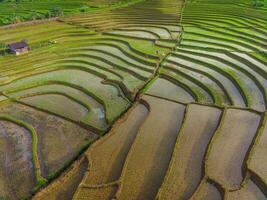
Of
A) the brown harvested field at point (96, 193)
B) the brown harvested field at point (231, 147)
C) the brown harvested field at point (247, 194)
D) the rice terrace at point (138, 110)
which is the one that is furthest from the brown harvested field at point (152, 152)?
the brown harvested field at point (247, 194)

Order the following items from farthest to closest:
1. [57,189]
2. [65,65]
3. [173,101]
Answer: [65,65] < [173,101] < [57,189]

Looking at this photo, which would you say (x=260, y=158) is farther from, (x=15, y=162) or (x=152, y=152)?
(x=15, y=162)

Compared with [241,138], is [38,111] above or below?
below

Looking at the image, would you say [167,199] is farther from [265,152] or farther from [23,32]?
[23,32]

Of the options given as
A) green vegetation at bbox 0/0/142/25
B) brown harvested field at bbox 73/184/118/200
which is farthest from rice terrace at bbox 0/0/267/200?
green vegetation at bbox 0/0/142/25

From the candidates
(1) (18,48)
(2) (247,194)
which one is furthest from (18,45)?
(2) (247,194)

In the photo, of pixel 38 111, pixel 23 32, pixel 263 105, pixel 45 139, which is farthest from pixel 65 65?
pixel 263 105
